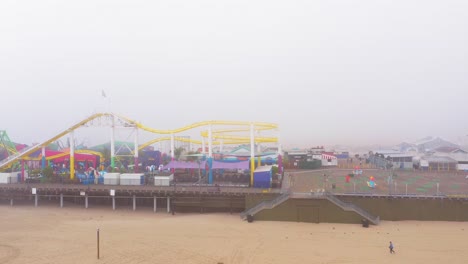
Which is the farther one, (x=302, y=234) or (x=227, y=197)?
(x=227, y=197)

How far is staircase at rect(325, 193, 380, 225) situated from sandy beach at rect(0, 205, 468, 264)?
663 mm

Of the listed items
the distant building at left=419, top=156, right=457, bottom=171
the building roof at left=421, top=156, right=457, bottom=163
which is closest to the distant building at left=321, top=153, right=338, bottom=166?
the distant building at left=419, top=156, right=457, bottom=171

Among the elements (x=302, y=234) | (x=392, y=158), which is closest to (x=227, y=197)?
(x=302, y=234)

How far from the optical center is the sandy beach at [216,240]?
698 inches

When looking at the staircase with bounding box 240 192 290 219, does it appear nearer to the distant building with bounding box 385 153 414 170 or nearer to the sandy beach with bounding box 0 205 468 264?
the sandy beach with bounding box 0 205 468 264

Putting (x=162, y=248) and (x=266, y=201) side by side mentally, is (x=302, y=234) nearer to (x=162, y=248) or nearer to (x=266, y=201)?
(x=266, y=201)

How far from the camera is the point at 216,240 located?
819 inches

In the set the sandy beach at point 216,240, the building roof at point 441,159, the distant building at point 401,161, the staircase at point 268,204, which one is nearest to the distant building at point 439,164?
the building roof at point 441,159

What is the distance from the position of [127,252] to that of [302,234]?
11.3 metres

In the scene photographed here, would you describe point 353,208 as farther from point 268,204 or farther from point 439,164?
point 439,164

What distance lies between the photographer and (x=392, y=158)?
185 feet

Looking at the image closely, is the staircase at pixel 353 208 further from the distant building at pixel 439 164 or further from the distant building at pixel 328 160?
the distant building at pixel 328 160

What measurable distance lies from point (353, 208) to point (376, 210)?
8.72 ft

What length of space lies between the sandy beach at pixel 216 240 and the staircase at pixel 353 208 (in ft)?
2.18
